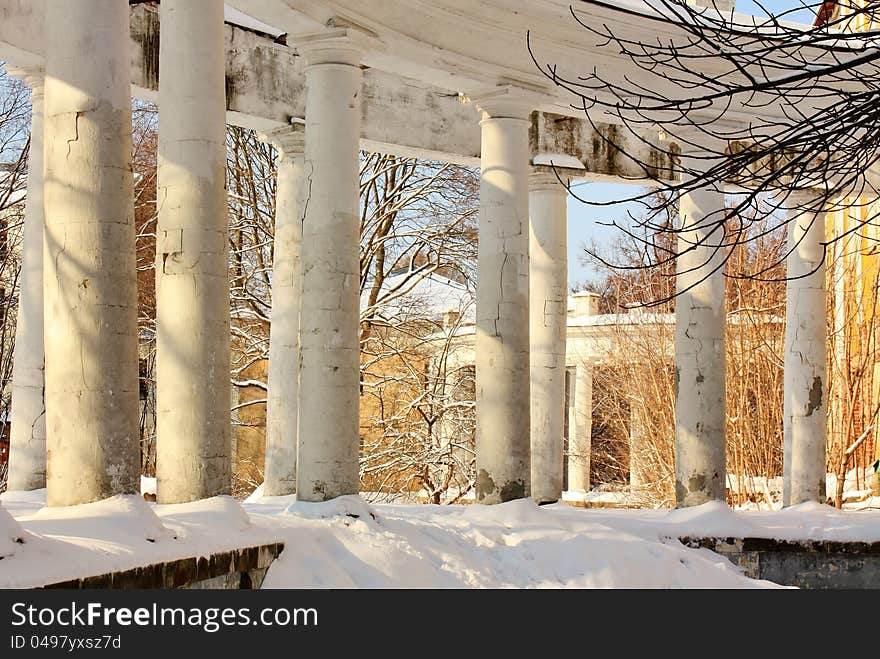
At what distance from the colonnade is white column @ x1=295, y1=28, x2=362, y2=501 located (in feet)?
0.18

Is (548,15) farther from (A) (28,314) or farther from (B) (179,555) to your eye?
(B) (179,555)

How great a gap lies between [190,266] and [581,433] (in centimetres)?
5135

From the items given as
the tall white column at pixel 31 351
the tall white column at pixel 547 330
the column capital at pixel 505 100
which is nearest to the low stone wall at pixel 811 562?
the tall white column at pixel 547 330

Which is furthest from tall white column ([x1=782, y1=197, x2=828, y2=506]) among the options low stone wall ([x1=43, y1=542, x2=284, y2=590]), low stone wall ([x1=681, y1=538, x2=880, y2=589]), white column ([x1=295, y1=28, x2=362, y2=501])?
low stone wall ([x1=43, y1=542, x2=284, y2=590])

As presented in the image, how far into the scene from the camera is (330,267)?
103ft

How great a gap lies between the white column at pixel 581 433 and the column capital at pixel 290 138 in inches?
1264

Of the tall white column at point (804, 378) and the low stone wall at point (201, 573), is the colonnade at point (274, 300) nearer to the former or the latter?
the tall white column at point (804, 378)

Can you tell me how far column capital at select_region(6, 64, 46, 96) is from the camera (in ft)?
114

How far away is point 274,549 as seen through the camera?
24844 mm

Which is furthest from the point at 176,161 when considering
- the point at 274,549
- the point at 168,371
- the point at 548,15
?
the point at 548,15

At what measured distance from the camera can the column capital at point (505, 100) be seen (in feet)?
123

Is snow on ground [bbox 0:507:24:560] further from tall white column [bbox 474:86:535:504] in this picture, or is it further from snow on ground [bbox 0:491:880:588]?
tall white column [bbox 474:86:535:504]

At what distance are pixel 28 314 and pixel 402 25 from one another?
14383 mm

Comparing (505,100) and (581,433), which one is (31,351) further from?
(581,433)
